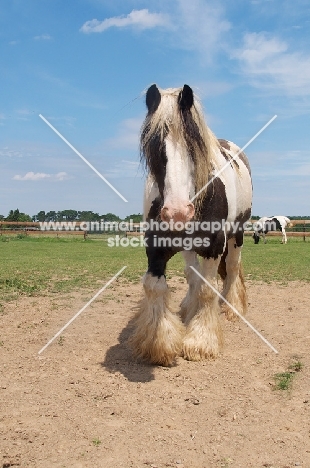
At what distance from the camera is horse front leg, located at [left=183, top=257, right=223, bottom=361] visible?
165 inches

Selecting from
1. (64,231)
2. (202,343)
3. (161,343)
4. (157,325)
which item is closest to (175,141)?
(157,325)

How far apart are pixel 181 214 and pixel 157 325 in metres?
1.32

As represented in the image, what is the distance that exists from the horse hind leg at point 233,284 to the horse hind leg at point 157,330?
6.45ft

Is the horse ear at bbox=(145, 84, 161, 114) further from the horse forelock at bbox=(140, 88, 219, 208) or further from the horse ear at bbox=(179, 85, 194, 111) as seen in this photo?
the horse ear at bbox=(179, 85, 194, 111)

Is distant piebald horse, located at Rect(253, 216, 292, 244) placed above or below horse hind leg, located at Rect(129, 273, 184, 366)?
above

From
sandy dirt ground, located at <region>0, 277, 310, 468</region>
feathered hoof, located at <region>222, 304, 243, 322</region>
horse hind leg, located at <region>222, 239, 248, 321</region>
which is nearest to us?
sandy dirt ground, located at <region>0, 277, 310, 468</region>

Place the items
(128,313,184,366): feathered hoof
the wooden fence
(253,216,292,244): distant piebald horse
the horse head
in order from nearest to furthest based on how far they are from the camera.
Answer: the horse head → (128,313,184,366): feathered hoof → (253,216,292,244): distant piebald horse → the wooden fence

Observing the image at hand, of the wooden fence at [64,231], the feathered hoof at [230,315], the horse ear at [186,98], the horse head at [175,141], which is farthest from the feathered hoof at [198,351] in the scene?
the wooden fence at [64,231]

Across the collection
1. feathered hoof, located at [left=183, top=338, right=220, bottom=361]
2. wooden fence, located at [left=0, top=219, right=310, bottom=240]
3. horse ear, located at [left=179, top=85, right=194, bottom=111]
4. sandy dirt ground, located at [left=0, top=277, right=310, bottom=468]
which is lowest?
sandy dirt ground, located at [left=0, top=277, right=310, bottom=468]

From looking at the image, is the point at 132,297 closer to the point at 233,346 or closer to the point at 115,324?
the point at 115,324

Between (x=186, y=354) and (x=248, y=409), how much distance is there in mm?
1189

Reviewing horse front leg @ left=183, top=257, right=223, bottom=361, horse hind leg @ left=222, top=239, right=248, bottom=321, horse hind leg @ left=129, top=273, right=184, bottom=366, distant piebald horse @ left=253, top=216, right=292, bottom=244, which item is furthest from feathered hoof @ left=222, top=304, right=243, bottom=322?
distant piebald horse @ left=253, top=216, right=292, bottom=244

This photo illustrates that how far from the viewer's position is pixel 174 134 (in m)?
3.54

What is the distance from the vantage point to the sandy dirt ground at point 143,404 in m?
2.46
